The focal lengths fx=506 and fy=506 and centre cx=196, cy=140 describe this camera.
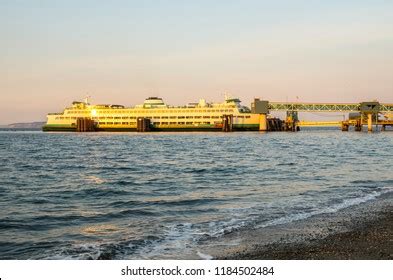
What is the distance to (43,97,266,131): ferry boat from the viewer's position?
114 meters

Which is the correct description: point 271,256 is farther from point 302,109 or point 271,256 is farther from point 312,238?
point 302,109

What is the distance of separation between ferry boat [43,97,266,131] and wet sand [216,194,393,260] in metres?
99.2

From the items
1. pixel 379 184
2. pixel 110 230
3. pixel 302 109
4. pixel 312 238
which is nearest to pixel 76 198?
pixel 110 230

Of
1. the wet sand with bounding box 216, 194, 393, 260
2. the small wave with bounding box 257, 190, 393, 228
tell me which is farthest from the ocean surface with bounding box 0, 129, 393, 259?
the wet sand with bounding box 216, 194, 393, 260

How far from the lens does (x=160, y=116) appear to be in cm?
11831

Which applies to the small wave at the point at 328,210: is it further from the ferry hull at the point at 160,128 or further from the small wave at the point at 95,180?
the ferry hull at the point at 160,128

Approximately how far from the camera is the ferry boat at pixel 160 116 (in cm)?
11394

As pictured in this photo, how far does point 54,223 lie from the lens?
12859mm

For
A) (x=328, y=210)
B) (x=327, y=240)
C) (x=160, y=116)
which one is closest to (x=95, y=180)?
(x=328, y=210)

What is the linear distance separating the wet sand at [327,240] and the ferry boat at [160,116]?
99.2 m

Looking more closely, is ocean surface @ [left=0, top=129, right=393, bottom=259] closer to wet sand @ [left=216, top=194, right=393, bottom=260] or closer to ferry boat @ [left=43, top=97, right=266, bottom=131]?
wet sand @ [left=216, top=194, right=393, bottom=260]
